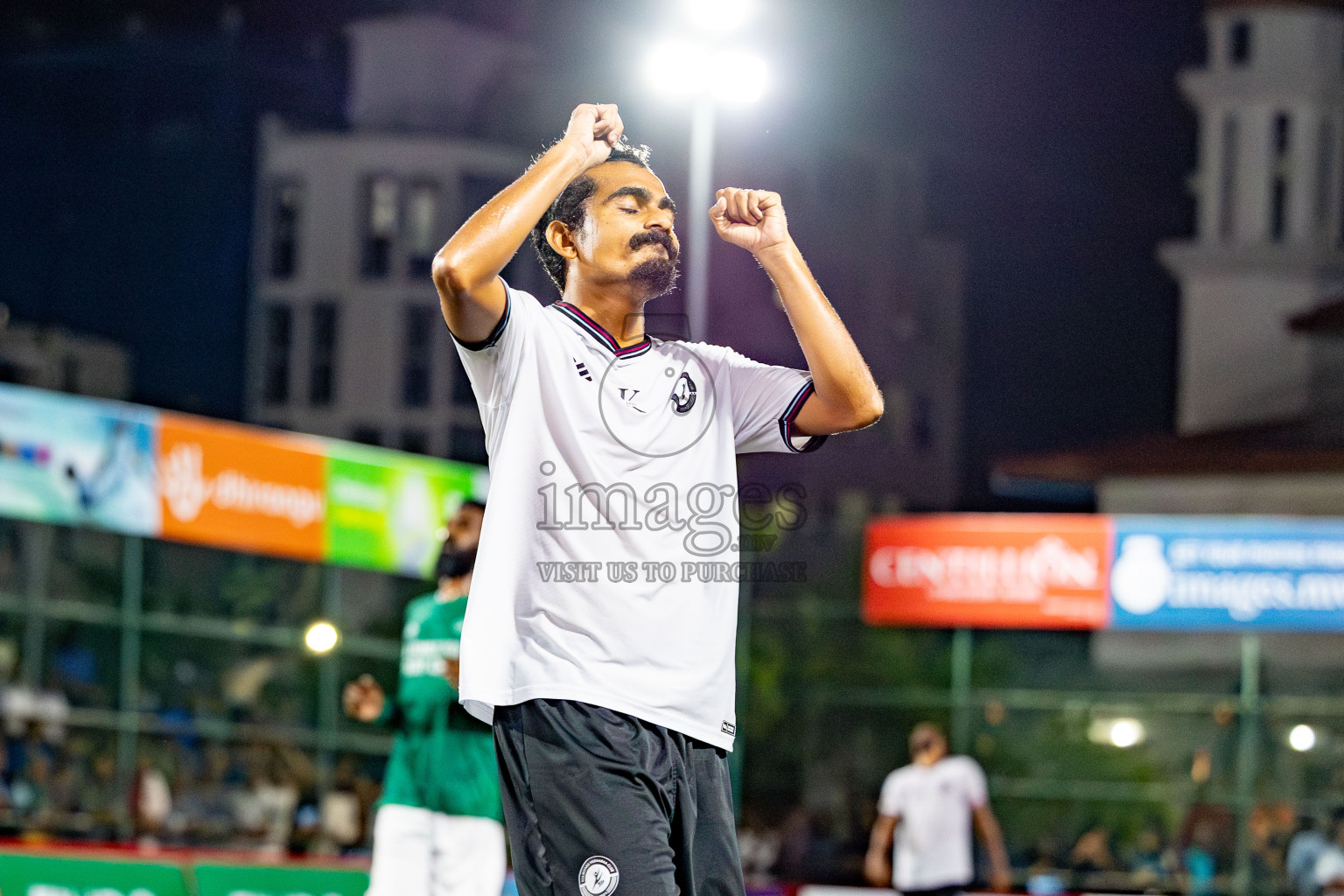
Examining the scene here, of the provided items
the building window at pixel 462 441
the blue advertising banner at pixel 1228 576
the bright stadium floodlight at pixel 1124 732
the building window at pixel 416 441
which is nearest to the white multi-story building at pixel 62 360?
the building window at pixel 416 441

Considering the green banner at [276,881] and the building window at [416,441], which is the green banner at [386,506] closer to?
the green banner at [276,881]

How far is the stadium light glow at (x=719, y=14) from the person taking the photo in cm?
1403

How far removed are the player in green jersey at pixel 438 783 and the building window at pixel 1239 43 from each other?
34.8 m

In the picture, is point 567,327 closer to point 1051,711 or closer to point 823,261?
point 1051,711

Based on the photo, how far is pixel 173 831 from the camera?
17.1m

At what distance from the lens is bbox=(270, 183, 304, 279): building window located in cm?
4456

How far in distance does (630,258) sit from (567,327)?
0.18 m

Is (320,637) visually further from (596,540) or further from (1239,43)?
(1239,43)

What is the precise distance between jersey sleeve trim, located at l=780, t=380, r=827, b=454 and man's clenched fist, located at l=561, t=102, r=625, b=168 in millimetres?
607

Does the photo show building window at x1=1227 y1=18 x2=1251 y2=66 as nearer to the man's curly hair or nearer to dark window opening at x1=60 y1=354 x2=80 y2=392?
dark window opening at x1=60 y1=354 x2=80 y2=392

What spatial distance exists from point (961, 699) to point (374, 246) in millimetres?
27163

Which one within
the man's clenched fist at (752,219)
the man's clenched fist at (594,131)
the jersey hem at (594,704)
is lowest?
the jersey hem at (594,704)

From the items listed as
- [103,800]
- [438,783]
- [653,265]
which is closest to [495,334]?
[653,265]

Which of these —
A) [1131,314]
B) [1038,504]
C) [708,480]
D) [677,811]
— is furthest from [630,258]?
[1131,314]
